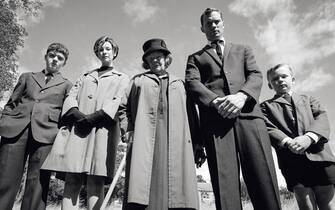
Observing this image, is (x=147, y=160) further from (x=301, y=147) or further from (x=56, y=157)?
(x=301, y=147)

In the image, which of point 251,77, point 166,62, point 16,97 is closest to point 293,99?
point 251,77

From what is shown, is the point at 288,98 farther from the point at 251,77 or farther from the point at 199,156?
the point at 199,156

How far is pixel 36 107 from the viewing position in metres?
3.56

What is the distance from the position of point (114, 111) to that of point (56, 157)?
0.80 m

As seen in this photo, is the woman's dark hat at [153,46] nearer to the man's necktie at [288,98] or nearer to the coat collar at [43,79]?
the coat collar at [43,79]

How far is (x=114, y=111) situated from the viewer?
3.26 metres

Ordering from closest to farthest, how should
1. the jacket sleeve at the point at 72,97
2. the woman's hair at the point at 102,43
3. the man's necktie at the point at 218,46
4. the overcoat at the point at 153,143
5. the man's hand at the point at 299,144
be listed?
the overcoat at the point at 153,143
the man's hand at the point at 299,144
the man's necktie at the point at 218,46
the jacket sleeve at the point at 72,97
the woman's hair at the point at 102,43

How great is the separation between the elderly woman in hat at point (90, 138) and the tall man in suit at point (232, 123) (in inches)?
38.6

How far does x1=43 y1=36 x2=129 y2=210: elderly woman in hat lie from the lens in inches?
121

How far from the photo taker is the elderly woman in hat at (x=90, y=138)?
10.0 feet

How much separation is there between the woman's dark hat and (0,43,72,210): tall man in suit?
119 cm

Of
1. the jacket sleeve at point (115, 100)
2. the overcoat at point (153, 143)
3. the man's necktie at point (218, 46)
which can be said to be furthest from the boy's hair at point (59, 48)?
the man's necktie at point (218, 46)

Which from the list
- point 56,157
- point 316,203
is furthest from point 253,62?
point 56,157

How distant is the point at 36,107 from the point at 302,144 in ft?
10.2
